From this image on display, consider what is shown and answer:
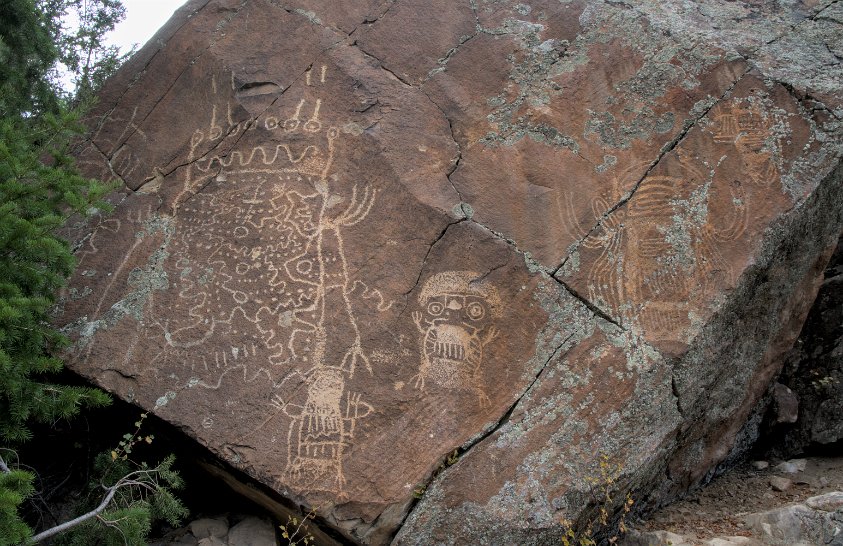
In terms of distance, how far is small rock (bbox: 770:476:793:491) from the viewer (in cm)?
391

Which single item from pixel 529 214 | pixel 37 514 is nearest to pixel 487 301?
pixel 529 214

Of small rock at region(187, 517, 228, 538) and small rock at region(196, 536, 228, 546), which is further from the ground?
small rock at region(187, 517, 228, 538)

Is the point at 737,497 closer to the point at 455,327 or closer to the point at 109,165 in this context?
the point at 455,327

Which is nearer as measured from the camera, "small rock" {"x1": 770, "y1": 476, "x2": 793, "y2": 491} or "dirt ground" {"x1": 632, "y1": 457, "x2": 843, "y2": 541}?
"dirt ground" {"x1": 632, "y1": 457, "x2": 843, "y2": 541}

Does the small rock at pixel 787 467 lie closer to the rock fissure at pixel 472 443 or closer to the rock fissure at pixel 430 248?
the rock fissure at pixel 472 443

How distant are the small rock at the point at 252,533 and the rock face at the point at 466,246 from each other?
1.53ft

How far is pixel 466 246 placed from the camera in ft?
12.3

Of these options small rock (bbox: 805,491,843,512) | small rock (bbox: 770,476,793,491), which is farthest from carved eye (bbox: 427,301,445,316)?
small rock (bbox: 770,476,793,491)

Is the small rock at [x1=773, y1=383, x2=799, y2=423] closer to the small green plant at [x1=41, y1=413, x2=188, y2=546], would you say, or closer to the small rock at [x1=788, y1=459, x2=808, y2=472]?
the small rock at [x1=788, y1=459, x2=808, y2=472]

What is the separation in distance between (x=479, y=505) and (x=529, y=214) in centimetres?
143

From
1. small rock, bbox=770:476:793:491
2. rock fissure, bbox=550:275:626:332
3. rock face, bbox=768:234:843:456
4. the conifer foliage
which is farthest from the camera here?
rock face, bbox=768:234:843:456

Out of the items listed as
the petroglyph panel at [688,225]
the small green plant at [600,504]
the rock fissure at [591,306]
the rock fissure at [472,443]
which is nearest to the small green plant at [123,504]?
the rock fissure at [472,443]

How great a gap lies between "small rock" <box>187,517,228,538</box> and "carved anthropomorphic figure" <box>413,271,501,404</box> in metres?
1.25

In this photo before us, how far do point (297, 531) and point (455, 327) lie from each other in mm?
1156
